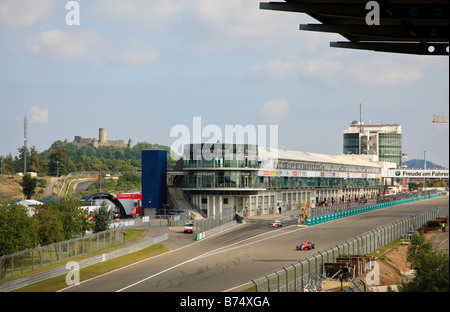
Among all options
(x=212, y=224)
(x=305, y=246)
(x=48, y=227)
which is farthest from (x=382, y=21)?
(x=212, y=224)

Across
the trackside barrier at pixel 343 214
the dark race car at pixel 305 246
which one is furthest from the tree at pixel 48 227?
the trackside barrier at pixel 343 214

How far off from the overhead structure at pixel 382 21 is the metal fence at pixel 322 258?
10.7 metres

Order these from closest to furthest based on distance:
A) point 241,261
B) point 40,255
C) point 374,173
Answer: point 40,255 → point 241,261 → point 374,173

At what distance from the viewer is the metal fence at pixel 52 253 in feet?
126

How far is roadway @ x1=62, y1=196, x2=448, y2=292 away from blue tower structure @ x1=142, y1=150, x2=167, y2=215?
1499 centimetres

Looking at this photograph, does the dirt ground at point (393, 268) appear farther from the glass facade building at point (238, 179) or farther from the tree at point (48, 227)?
the glass facade building at point (238, 179)

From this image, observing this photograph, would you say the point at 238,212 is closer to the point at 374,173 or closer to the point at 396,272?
the point at 396,272

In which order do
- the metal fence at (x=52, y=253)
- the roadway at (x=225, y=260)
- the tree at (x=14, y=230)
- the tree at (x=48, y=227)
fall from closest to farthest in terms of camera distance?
the roadway at (x=225, y=260), the metal fence at (x=52, y=253), the tree at (x=14, y=230), the tree at (x=48, y=227)

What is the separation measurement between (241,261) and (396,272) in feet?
38.0

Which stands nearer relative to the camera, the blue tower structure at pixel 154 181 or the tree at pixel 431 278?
the tree at pixel 431 278

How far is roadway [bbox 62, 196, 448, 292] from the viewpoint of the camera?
35.8 metres
